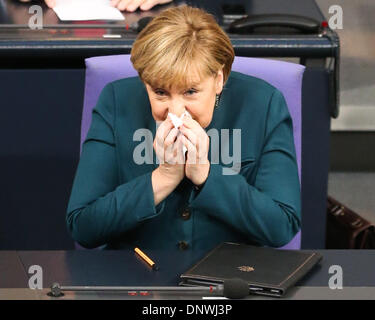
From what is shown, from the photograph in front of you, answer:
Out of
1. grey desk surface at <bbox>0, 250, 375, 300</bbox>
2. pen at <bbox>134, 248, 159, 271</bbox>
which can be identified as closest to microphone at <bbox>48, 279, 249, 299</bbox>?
grey desk surface at <bbox>0, 250, 375, 300</bbox>

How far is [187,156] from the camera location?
187cm

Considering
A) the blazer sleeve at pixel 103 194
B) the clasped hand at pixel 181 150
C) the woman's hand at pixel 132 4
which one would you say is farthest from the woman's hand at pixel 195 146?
the woman's hand at pixel 132 4

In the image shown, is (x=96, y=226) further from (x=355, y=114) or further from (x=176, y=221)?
(x=355, y=114)

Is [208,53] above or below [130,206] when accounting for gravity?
above

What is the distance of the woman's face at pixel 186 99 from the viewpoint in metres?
1.85

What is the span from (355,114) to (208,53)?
2555 millimetres

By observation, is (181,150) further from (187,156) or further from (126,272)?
(126,272)

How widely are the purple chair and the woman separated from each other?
0.09 meters

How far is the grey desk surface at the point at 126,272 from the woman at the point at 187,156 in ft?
0.62

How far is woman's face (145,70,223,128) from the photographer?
1854 mm

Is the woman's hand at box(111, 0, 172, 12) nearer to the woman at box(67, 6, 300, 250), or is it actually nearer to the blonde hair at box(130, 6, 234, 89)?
the woman at box(67, 6, 300, 250)
